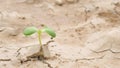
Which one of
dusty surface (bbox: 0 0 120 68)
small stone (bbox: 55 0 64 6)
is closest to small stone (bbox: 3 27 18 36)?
dusty surface (bbox: 0 0 120 68)

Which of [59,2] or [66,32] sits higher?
[59,2]

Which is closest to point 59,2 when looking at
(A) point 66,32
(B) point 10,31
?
(A) point 66,32

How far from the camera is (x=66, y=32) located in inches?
113

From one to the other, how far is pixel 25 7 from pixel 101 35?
125cm

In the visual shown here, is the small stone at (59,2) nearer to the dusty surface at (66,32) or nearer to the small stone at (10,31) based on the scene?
the dusty surface at (66,32)

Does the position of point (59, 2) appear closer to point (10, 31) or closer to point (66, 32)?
point (66, 32)

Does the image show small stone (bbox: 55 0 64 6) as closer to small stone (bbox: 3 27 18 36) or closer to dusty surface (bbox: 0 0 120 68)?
dusty surface (bbox: 0 0 120 68)

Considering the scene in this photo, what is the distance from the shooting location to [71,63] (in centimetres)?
225

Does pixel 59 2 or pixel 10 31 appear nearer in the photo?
pixel 10 31

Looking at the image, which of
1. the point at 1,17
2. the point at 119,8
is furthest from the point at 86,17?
the point at 1,17

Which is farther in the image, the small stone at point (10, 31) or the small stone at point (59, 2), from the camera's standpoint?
the small stone at point (59, 2)

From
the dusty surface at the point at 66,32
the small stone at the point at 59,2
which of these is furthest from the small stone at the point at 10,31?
the small stone at the point at 59,2

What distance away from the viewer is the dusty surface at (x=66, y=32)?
2.28m

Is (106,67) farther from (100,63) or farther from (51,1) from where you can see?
(51,1)
